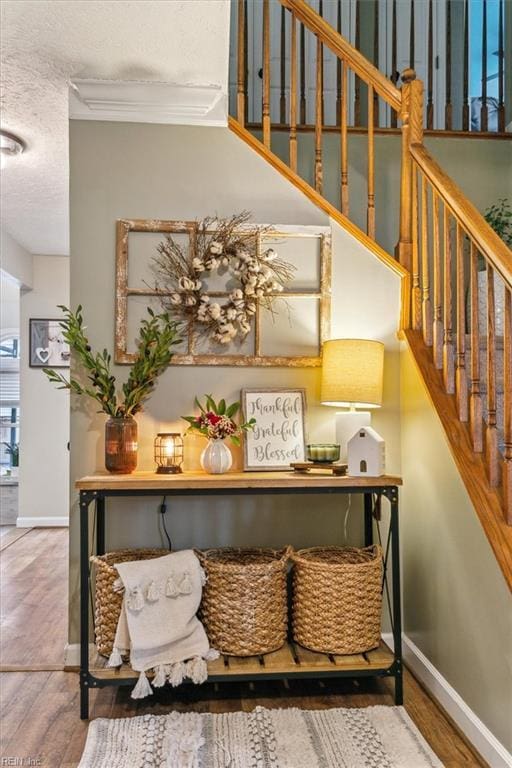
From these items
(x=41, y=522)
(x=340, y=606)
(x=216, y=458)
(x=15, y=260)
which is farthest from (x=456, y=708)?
(x=15, y=260)

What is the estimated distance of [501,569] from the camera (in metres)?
1.82

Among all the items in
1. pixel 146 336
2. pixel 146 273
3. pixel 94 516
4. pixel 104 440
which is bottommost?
pixel 94 516

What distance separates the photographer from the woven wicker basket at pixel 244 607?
7.66 ft

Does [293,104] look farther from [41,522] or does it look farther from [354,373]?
Answer: [41,522]

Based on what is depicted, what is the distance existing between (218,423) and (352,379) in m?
0.57

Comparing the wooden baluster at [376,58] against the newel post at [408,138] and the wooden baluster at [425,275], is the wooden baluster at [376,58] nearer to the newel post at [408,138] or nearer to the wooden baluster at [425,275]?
the newel post at [408,138]

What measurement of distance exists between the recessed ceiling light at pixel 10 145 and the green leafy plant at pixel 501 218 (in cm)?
255

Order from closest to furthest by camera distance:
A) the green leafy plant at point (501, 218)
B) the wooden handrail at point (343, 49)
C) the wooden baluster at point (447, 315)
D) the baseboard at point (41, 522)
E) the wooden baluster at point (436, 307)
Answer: the wooden baluster at point (447, 315) < the wooden baluster at point (436, 307) < the wooden handrail at point (343, 49) < the green leafy plant at point (501, 218) < the baseboard at point (41, 522)

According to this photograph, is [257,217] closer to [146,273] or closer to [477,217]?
[146,273]

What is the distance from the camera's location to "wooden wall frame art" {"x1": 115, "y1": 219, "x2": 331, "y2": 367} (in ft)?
8.98

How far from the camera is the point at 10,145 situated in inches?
134

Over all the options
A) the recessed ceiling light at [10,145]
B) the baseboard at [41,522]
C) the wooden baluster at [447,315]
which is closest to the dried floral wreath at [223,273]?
the wooden baluster at [447,315]

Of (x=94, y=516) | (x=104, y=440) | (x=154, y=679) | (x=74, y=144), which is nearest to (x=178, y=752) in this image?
(x=154, y=679)

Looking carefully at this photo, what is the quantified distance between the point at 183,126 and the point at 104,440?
4.78 feet
